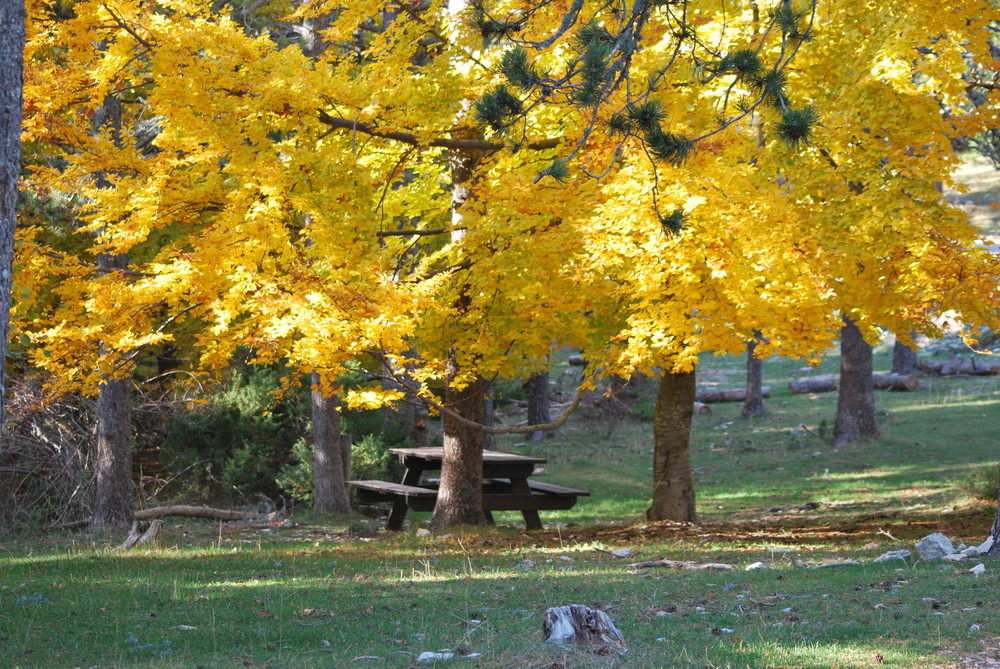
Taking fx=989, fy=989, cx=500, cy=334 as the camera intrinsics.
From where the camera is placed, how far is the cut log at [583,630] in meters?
5.41

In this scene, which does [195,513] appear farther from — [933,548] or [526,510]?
[933,548]

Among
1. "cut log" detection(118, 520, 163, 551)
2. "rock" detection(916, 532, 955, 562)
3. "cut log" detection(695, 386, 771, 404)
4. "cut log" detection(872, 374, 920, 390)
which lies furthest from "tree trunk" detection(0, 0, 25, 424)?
"cut log" detection(872, 374, 920, 390)

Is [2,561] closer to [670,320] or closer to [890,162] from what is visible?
[670,320]

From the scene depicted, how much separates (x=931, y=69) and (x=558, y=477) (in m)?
11.7

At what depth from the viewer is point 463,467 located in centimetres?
1240

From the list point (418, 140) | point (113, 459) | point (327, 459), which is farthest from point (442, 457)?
point (418, 140)

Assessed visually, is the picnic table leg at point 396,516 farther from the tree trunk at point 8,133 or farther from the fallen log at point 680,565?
the tree trunk at point 8,133

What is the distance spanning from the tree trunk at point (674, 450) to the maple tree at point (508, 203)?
2.00 meters

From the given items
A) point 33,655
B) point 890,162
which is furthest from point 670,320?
point 33,655

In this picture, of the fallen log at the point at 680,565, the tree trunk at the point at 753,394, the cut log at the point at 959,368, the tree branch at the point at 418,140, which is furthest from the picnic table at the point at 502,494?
the cut log at the point at 959,368

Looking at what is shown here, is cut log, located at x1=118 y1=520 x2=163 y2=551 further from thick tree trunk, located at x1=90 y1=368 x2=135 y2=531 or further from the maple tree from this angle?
the maple tree

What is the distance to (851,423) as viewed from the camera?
2044cm

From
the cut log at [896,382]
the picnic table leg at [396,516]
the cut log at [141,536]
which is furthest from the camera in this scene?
the cut log at [896,382]

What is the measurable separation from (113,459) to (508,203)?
21.1 feet
